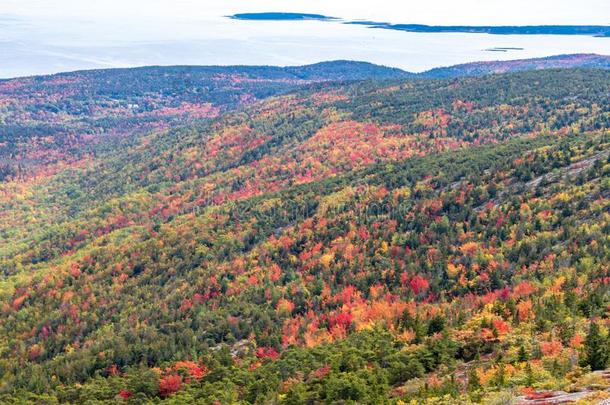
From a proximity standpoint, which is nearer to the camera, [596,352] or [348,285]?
[596,352]

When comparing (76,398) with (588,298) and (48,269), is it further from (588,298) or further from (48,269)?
(48,269)

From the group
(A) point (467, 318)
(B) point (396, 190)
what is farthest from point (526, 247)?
(B) point (396, 190)

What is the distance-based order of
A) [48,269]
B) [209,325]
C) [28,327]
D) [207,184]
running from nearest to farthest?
[209,325] < [28,327] < [48,269] < [207,184]

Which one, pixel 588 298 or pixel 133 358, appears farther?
pixel 133 358

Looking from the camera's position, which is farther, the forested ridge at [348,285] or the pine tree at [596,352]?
the forested ridge at [348,285]

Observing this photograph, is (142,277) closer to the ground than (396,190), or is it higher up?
closer to the ground

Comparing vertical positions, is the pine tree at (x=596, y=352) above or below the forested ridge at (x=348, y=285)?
above

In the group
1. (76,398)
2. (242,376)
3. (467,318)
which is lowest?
(76,398)

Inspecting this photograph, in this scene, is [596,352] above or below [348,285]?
above
